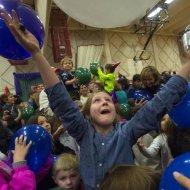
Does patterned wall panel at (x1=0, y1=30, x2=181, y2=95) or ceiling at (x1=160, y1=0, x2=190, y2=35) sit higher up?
ceiling at (x1=160, y1=0, x2=190, y2=35)

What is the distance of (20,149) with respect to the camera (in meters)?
1.30

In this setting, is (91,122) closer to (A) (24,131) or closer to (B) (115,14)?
(A) (24,131)

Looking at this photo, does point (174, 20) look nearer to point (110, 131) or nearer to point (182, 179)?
point (110, 131)

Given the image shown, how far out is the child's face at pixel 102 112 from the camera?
1.25 metres

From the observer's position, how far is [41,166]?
138 centimetres

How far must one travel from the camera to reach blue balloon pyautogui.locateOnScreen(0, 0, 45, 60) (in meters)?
1.30

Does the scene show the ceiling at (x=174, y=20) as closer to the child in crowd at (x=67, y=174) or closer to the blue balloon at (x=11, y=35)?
the blue balloon at (x=11, y=35)

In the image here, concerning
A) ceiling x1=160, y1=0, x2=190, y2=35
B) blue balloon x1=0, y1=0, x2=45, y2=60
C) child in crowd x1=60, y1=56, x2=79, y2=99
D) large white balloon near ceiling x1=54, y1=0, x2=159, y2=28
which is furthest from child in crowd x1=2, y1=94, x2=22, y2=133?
ceiling x1=160, y1=0, x2=190, y2=35

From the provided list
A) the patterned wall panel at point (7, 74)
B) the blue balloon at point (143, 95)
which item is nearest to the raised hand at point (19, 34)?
the blue balloon at point (143, 95)

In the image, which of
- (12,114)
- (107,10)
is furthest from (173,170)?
(12,114)

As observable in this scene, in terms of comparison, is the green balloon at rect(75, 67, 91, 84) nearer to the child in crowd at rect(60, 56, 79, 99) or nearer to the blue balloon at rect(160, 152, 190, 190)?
the child in crowd at rect(60, 56, 79, 99)

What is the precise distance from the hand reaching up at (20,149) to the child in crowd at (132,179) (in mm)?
561

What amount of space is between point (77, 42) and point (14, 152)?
606cm

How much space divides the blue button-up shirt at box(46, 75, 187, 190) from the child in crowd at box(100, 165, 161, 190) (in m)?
0.34
